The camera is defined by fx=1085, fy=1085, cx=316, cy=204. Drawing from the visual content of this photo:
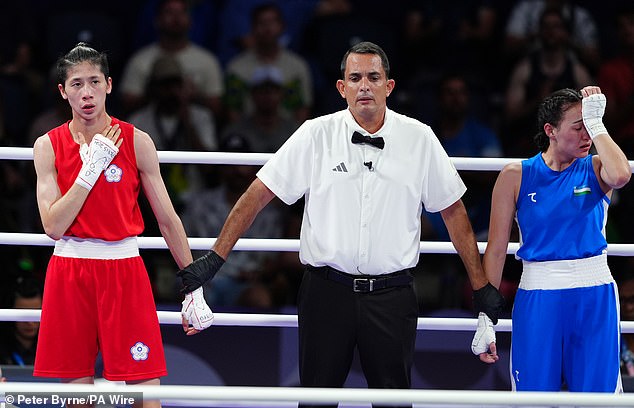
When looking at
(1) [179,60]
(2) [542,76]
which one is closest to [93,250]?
(1) [179,60]

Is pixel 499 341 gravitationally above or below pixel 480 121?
below

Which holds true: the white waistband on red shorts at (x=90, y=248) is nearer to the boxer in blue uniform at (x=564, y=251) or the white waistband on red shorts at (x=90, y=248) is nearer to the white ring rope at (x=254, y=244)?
the white ring rope at (x=254, y=244)

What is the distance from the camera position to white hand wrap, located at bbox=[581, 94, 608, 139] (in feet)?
12.3

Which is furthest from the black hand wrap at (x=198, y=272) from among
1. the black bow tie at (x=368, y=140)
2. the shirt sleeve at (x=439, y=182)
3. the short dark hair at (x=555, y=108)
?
the short dark hair at (x=555, y=108)

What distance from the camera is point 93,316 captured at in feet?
12.2

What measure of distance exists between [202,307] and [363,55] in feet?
3.45

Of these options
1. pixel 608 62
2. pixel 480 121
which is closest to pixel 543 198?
pixel 480 121

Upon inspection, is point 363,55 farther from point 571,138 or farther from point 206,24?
point 206,24

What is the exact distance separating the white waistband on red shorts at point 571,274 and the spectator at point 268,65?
354 cm

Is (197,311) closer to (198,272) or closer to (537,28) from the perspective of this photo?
(198,272)

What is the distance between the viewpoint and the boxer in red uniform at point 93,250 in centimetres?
370

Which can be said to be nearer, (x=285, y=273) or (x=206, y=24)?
(x=285, y=273)

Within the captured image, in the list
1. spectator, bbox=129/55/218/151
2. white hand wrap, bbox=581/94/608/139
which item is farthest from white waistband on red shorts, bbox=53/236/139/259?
spectator, bbox=129/55/218/151

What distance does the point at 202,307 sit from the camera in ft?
12.5
